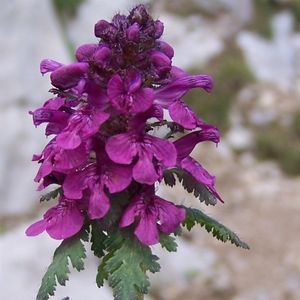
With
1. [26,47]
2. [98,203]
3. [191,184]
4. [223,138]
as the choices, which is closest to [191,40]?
[223,138]

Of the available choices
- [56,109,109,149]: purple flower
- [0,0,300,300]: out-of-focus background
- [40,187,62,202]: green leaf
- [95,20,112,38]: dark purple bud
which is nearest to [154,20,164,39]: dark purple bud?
[95,20,112,38]: dark purple bud

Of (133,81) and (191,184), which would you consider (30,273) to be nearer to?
(191,184)

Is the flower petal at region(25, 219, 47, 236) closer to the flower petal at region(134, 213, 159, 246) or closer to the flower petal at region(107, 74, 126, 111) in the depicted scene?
the flower petal at region(134, 213, 159, 246)

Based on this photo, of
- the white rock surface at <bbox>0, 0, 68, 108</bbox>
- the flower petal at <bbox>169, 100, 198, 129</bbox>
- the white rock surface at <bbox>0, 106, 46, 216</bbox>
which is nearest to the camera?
the flower petal at <bbox>169, 100, 198, 129</bbox>

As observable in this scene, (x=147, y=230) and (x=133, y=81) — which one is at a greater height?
(x=133, y=81)

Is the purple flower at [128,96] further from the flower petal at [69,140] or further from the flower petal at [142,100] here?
the flower petal at [69,140]
